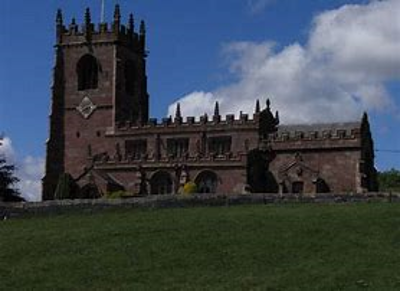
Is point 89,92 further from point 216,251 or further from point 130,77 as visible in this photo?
point 216,251

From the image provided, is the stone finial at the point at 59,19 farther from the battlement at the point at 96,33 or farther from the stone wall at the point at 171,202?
the stone wall at the point at 171,202

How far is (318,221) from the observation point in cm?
4038

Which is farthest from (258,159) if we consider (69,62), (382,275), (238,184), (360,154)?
(382,275)

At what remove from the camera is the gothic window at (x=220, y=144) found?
7850cm

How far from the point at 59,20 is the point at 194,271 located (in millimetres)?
63649

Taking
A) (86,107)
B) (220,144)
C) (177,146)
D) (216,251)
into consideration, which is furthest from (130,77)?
(216,251)

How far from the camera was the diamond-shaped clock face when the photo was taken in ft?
287

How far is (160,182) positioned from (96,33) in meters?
19.8

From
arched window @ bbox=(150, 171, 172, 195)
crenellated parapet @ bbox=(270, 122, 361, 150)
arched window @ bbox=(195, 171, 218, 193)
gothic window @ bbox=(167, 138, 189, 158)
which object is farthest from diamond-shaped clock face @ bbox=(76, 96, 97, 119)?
crenellated parapet @ bbox=(270, 122, 361, 150)

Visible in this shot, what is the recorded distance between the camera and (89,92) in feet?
291

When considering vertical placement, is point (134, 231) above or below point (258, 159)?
below

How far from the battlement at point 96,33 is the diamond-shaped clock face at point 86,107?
5.84 m

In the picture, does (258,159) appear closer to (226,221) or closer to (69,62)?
(69,62)

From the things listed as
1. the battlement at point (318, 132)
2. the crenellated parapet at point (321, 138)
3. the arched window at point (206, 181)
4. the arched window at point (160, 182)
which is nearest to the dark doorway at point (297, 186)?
the crenellated parapet at point (321, 138)
